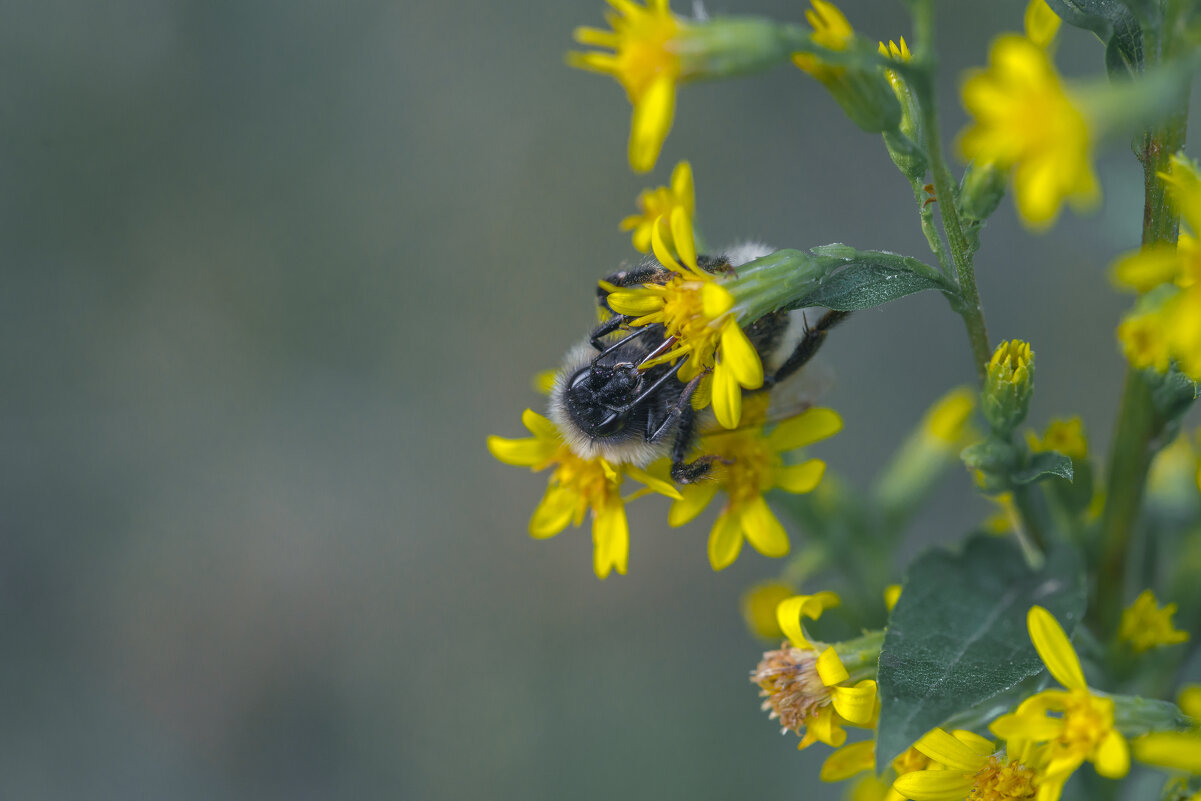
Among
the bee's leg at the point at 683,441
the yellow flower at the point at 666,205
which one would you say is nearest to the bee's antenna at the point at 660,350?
the bee's leg at the point at 683,441

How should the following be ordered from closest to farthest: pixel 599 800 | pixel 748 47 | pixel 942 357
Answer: pixel 748 47 < pixel 599 800 < pixel 942 357

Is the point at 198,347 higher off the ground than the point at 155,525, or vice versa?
the point at 198,347

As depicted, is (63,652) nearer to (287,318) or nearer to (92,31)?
(287,318)

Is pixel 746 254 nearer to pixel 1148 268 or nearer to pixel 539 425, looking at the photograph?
pixel 539 425

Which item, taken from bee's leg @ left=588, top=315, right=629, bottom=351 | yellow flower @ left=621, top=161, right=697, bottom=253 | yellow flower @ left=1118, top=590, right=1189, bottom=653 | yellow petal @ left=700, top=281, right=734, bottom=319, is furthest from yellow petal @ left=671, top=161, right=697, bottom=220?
yellow flower @ left=1118, top=590, right=1189, bottom=653

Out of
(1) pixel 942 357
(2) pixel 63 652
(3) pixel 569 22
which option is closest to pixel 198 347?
(2) pixel 63 652

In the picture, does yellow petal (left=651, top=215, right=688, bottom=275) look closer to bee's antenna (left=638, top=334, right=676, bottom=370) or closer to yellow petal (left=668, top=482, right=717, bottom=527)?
bee's antenna (left=638, top=334, right=676, bottom=370)

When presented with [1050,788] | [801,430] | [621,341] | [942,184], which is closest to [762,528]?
[801,430]
